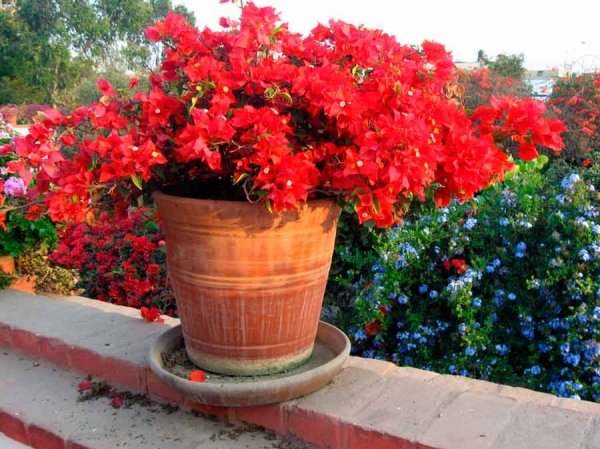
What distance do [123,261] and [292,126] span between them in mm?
2744

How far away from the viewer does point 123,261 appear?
4.16 meters

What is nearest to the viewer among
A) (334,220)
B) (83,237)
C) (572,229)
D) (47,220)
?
(334,220)

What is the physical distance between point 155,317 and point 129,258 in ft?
4.68

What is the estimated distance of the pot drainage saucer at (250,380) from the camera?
70.6 inches

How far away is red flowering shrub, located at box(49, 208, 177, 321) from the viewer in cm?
383

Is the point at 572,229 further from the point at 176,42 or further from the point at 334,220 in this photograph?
the point at 176,42

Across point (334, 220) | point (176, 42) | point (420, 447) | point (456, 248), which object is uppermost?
point (176, 42)

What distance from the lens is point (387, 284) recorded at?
285cm

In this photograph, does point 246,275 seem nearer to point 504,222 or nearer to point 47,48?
point 504,222

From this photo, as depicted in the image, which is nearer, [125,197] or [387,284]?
[125,197]

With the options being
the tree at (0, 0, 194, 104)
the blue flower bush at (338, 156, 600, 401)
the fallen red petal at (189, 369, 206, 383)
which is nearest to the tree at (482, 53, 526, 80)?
the blue flower bush at (338, 156, 600, 401)

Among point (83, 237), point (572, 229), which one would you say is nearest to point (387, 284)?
point (572, 229)

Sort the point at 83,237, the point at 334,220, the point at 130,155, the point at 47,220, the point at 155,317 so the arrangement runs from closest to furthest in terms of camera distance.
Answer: the point at 130,155 < the point at 334,220 < the point at 155,317 < the point at 47,220 < the point at 83,237

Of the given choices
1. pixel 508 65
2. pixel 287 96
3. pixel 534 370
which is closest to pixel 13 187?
pixel 287 96
